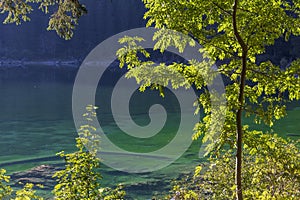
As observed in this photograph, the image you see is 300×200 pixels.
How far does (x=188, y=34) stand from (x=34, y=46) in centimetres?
13687

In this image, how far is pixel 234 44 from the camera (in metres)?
4.43

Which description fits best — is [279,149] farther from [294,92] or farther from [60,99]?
[60,99]

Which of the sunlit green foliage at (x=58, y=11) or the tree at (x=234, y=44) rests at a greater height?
the sunlit green foliage at (x=58, y=11)

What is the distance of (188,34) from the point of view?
14.9 feet

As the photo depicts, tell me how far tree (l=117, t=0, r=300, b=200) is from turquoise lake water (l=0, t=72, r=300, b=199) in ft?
34.8

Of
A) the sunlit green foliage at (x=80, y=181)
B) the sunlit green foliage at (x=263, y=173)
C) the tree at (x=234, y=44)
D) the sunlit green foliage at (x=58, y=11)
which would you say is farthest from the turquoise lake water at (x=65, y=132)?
the tree at (x=234, y=44)

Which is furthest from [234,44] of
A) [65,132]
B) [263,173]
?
[65,132]

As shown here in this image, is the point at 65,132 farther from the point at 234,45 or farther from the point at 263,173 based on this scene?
the point at 234,45

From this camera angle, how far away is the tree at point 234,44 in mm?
4156

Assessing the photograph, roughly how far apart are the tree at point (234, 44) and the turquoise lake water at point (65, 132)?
34.8ft

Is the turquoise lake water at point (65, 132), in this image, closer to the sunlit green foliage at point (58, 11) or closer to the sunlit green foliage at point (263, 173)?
the sunlit green foliage at point (263, 173)

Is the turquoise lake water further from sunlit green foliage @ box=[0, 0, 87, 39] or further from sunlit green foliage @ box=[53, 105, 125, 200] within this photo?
sunlit green foliage @ box=[53, 105, 125, 200]

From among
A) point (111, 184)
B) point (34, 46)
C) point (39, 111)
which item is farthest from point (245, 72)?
point (34, 46)

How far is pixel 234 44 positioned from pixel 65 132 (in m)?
24.7
